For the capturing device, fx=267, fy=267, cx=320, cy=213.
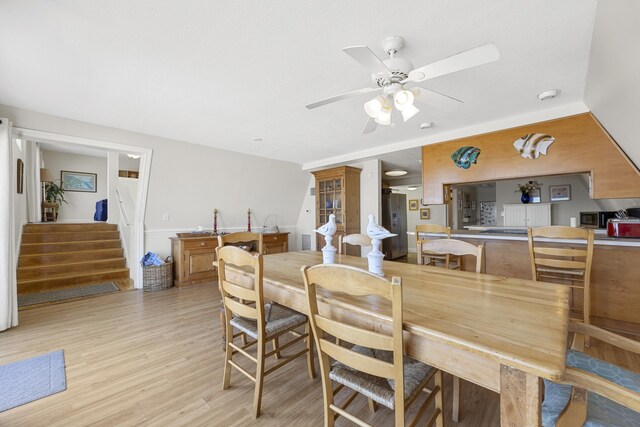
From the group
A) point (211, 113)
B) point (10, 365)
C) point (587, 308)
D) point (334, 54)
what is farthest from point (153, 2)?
point (587, 308)

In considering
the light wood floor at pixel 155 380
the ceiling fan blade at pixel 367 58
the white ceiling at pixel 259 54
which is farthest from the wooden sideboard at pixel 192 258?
the ceiling fan blade at pixel 367 58

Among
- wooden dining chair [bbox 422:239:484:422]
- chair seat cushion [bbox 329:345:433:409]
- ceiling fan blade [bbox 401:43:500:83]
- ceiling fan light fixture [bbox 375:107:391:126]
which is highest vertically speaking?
ceiling fan blade [bbox 401:43:500:83]

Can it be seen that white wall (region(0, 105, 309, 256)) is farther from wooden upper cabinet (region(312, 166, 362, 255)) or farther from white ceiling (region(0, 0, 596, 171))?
wooden upper cabinet (region(312, 166, 362, 255))

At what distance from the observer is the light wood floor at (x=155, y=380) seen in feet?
5.12

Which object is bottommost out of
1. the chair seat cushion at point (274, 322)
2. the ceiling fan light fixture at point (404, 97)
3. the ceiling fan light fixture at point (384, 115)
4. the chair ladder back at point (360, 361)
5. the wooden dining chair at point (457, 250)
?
the chair seat cushion at point (274, 322)

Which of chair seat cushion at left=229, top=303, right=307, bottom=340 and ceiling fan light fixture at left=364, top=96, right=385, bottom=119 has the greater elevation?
ceiling fan light fixture at left=364, top=96, right=385, bottom=119

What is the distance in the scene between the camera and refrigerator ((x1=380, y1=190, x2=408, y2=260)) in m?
→ 6.23

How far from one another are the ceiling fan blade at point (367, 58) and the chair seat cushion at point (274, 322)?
1640 millimetres

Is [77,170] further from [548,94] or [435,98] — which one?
[548,94]

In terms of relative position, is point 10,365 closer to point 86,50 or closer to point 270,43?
point 86,50

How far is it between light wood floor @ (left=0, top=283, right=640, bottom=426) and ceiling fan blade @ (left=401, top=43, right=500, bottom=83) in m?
1.99

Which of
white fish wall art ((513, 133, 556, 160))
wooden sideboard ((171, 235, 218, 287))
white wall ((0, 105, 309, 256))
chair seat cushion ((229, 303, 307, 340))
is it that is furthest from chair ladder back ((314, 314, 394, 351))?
white wall ((0, 105, 309, 256))

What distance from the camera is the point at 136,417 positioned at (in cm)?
156

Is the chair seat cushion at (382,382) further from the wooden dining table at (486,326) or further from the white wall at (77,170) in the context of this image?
the white wall at (77,170)
